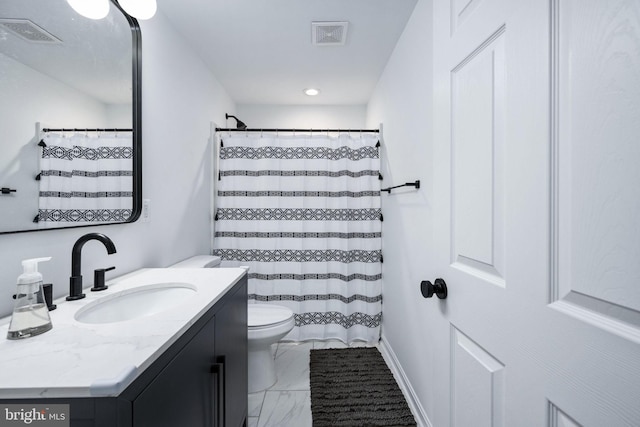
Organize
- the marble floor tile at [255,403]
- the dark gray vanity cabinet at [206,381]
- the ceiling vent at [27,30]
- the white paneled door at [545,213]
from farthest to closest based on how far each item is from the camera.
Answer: the marble floor tile at [255,403], the ceiling vent at [27,30], the dark gray vanity cabinet at [206,381], the white paneled door at [545,213]

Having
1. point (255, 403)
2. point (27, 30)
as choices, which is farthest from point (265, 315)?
point (27, 30)

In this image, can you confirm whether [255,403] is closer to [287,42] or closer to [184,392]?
[184,392]

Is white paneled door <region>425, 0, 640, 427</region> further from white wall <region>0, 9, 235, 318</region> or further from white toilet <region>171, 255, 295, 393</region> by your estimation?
white wall <region>0, 9, 235, 318</region>

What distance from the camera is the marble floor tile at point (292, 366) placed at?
6.03 feet

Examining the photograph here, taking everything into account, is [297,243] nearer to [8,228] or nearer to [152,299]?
[152,299]

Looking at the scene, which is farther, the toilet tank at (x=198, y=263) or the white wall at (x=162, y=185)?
the toilet tank at (x=198, y=263)

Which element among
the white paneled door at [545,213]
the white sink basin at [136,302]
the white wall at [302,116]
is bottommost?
the white sink basin at [136,302]

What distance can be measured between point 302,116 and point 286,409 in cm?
270

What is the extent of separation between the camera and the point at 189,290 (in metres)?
1.12

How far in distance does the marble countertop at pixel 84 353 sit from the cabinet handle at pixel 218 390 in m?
0.22

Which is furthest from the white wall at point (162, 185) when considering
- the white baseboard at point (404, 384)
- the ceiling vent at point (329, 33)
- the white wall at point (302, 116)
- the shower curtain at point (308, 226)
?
the white baseboard at point (404, 384)

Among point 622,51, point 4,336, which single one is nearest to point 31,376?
point 4,336

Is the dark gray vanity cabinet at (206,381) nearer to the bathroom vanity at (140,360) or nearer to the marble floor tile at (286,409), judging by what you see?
the bathroom vanity at (140,360)

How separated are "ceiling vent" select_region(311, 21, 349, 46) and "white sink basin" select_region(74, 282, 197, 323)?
1675 millimetres
